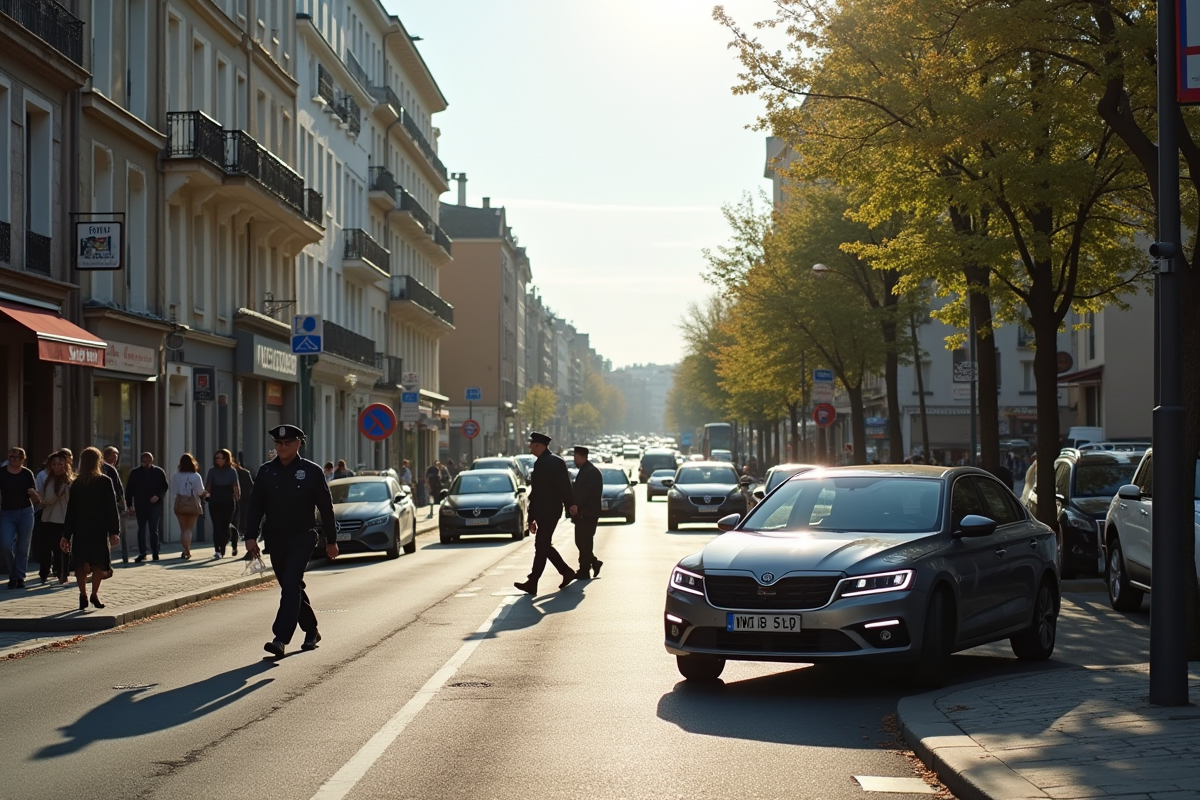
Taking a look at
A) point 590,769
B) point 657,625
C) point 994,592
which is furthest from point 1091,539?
point 590,769

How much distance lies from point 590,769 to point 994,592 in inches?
191

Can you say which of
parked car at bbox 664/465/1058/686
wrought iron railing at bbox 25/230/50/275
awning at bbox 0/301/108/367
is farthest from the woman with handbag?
parked car at bbox 664/465/1058/686

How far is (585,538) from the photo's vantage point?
2183 cm

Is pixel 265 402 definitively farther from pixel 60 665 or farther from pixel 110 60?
pixel 60 665

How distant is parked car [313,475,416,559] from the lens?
95.3 feet

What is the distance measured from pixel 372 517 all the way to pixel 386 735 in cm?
2025

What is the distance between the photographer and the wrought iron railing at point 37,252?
24781 mm

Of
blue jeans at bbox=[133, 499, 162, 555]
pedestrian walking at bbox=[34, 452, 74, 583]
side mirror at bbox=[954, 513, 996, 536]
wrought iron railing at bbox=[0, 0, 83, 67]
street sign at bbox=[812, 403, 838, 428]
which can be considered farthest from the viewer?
street sign at bbox=[812, 403, 838, 428]

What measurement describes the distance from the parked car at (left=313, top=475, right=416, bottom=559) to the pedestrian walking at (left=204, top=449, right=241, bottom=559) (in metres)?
1.64

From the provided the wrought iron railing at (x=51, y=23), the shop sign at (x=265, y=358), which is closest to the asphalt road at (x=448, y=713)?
the wrought iron railing at (x=51, y=23)

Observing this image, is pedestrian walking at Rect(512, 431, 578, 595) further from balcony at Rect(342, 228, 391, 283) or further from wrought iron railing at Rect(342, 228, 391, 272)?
wrought iron railing at Rect(342, 228, 391, 272)

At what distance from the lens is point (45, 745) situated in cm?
904

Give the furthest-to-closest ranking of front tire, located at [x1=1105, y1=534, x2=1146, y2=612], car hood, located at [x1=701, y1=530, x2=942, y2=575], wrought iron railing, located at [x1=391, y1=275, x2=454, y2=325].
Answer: wrought iron railing, located at [x1=391, y1=275, x2=454, y2=325] < front tire, located at [x1=1105, y1=534, x2=1146, y2=612] < car hood, located at [x1=701, y1=530, x2=942, y2=575]

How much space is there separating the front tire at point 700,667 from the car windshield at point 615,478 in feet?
108
